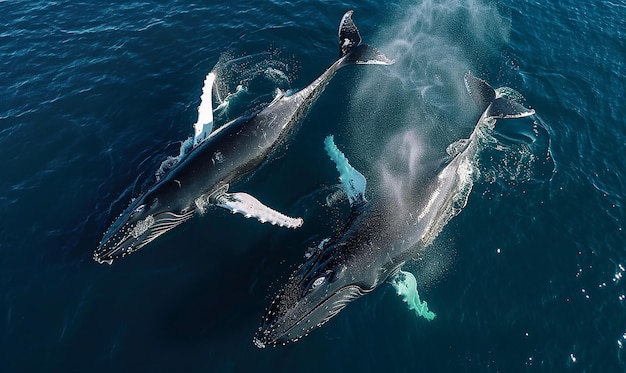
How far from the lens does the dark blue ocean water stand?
25609 millimetres

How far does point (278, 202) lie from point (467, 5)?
102 ft

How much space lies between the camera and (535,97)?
3919cm

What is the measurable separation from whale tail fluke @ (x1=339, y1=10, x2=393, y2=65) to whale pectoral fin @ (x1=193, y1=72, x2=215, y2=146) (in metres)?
11.6

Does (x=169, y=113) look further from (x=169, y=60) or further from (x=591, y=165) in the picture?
(x=591, y=165)

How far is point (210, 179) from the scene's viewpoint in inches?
1203

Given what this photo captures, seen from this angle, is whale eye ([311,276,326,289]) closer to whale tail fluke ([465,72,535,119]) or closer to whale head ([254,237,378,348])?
whale head ([254,237,378,348])

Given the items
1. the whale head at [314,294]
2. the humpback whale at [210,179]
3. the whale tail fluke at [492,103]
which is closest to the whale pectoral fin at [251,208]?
the humpback whale at [210,179]

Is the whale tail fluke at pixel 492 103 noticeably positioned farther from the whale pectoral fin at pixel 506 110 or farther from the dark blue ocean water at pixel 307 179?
the dark blue ocean water at pixel 307 179

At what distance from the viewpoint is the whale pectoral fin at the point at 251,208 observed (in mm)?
29141

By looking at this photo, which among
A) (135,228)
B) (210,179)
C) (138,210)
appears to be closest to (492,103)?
(210,179)

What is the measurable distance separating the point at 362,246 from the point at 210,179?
11181 mm

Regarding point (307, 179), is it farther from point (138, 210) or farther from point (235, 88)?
point (138, 210)

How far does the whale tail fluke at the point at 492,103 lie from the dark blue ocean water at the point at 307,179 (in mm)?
1820

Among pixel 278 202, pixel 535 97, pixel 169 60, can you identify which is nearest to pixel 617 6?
pixel 535 97
